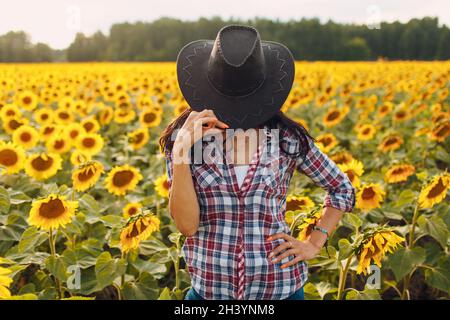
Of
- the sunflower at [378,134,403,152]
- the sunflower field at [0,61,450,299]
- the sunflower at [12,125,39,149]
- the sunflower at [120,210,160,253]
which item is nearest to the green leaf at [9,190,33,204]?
the sunflower field at [0,61,450,299]

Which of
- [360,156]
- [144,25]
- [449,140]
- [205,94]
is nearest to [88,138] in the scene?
[360,156]

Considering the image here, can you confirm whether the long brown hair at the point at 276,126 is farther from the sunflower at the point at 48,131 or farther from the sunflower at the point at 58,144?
the sunflower at the point at 48,131

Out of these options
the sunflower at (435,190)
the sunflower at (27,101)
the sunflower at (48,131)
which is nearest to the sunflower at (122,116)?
the sunflower at (27,101)

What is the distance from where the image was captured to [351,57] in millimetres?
38375

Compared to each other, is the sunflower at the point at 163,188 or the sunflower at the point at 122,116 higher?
the sunflower at the point at 122,116

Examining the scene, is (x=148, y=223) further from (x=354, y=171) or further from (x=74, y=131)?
(x=74, y=131)

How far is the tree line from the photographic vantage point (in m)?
36.8

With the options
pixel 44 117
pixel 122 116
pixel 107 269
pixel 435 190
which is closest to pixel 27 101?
pixel 122 116

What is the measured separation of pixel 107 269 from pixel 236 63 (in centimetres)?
131

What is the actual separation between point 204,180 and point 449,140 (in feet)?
14.2

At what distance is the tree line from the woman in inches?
1369

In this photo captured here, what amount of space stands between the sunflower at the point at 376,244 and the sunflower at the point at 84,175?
6.16ft

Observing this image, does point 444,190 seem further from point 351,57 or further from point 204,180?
point 351,57

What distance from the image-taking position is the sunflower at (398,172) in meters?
3.95
